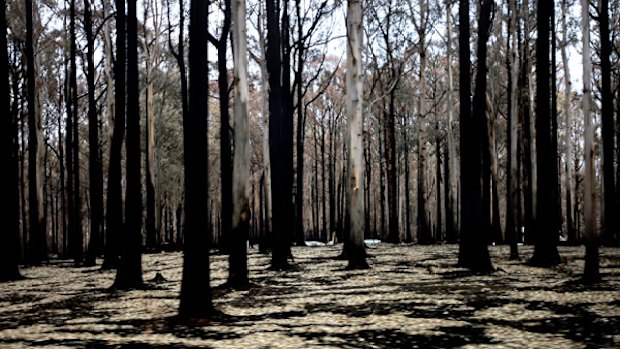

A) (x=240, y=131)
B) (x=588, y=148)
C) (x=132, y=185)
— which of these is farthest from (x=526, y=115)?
(x=132, y=185)

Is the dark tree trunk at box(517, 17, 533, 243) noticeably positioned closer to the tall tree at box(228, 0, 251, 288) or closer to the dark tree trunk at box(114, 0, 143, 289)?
the tall tree at box(228, 0, 251, 288)

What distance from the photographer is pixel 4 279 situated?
15.6 meters

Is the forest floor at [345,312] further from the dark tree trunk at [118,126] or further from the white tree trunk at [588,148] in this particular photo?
the dark tree trunk at [118,126]

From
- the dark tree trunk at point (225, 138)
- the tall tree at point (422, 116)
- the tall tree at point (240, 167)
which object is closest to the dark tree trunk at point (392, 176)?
the tall tree at point (422, 116)

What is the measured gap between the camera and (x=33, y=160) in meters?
20.0

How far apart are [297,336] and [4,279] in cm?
1149

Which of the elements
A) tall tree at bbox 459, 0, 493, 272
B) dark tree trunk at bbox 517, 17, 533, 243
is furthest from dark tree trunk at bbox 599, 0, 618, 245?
dark tree trunk at bbox 517, 17, 533, 243

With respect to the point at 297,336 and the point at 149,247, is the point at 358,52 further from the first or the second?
the point at 149,247

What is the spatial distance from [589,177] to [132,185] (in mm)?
8496

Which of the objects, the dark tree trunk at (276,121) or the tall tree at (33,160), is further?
the tall tree at (33,160)

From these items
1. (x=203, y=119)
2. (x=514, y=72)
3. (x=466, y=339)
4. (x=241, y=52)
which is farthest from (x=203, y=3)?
(x=514, y=72)

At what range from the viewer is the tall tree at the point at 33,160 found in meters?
17.7

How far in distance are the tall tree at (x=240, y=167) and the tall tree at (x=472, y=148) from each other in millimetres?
5417

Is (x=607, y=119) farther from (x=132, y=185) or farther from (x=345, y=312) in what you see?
(x=132, y=185)
